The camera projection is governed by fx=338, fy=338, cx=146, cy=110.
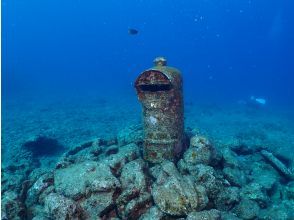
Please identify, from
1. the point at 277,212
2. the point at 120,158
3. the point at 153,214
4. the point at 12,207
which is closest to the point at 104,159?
the point at 120,158

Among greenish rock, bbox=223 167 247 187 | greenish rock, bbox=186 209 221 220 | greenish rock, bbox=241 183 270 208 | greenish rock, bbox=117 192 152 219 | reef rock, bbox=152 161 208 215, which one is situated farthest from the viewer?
greenish rock, bbox=223 167 247 187

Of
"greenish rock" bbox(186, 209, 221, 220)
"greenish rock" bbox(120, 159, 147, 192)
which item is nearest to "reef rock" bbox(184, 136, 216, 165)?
"greenish rock" bbox(120, 159, 147, 192)

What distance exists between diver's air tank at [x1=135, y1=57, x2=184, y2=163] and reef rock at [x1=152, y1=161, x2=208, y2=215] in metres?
1.23

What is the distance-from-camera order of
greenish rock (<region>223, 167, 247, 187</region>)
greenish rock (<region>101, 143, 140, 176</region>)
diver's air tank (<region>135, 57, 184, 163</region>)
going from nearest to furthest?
greenish rock (<region>101, 143, 140, 176</region>), greenish rock (<region>223, 167, 247, 187</region>), diver's air tank (<region>135, 57, 184, 163</region>)

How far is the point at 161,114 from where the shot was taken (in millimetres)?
7586

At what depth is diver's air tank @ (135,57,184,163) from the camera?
7461 mm

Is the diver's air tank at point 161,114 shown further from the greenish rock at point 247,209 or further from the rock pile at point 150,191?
the greenish rock at point 247,209

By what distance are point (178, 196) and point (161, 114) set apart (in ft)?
7.13

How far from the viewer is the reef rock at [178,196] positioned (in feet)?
19.3

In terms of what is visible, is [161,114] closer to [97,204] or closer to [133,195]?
[133,195]

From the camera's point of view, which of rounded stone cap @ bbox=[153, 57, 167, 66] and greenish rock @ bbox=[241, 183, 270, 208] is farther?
rounded stone cap @ bbox=[153, 57, 167, 66]

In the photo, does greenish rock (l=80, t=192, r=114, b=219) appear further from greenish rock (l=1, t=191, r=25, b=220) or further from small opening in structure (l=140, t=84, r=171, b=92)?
small opening in structure (l=140, t=84, r=171, b=92)

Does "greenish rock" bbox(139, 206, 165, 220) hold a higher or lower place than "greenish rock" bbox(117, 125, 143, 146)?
lower

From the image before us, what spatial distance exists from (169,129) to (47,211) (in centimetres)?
314
